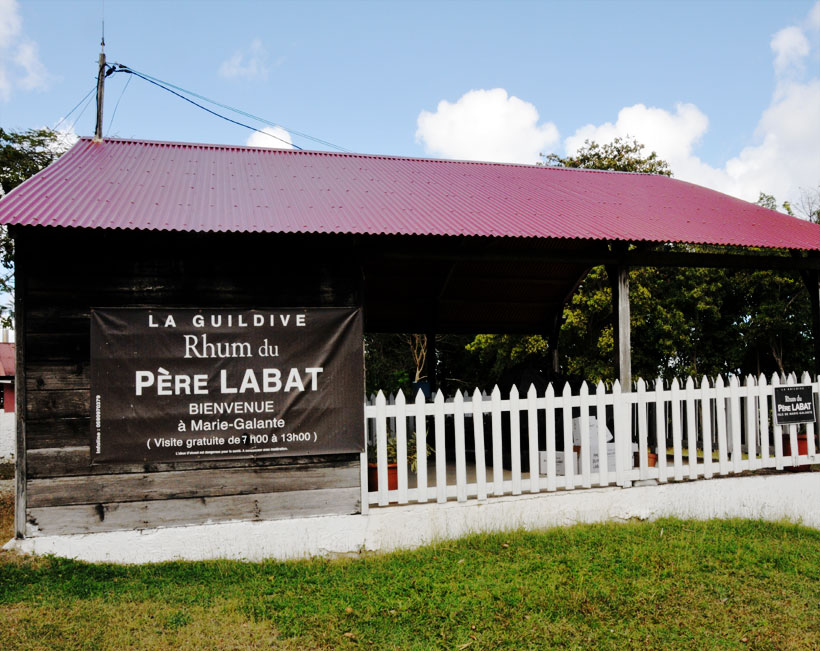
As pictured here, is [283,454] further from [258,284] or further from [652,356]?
[652,356]

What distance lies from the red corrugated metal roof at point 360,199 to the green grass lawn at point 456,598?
3.09 meters

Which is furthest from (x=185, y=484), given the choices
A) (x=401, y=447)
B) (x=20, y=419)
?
(x=401, y=447)

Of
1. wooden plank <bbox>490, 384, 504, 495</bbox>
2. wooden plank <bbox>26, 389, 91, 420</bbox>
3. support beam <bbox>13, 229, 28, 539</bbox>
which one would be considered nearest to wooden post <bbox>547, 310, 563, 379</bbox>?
wooden plank <bbox>490, 384, 504, 495</bbox>

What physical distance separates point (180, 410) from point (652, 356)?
1768 centimetres

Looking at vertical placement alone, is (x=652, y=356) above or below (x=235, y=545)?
above

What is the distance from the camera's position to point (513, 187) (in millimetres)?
8758

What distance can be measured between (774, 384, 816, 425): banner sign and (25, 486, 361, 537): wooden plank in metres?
5.42

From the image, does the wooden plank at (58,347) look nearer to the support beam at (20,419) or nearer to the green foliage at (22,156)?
the support beam at (20,419)

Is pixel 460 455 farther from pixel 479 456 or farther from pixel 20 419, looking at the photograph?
pixel 20 419

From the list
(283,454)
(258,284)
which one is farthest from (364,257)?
(283,454)

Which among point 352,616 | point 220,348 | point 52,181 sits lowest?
point 352,616

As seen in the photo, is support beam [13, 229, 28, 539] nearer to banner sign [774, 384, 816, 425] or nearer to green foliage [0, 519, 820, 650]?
green foliage [0, 519, 820, 650]

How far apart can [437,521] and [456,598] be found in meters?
1.53

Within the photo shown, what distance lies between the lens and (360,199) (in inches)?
282
